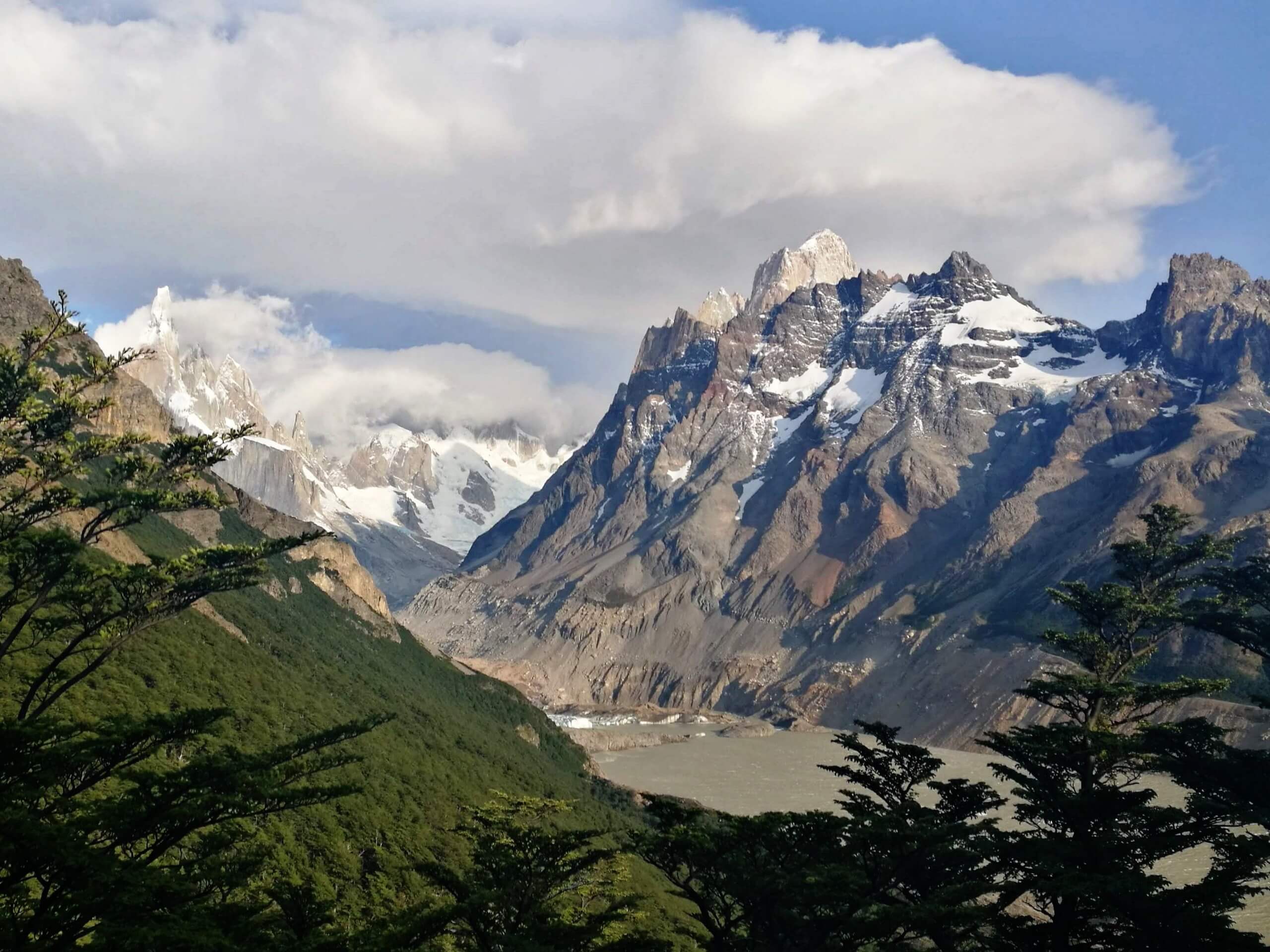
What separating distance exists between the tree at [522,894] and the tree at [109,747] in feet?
12.6

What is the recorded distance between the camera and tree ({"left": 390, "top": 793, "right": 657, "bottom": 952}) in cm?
2227

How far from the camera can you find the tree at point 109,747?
1591cm

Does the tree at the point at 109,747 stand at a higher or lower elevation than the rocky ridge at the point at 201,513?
lower

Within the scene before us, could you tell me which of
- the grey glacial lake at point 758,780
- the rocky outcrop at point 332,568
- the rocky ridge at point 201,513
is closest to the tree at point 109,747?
the rocky ridge at point 201,513

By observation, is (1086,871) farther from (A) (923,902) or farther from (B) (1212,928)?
(A) (923,902)

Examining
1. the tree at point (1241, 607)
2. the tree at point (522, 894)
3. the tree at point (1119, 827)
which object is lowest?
the tree at point (522, 894)

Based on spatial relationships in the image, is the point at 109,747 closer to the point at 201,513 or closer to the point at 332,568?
the point at 201,513

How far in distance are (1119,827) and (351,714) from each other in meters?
83.1

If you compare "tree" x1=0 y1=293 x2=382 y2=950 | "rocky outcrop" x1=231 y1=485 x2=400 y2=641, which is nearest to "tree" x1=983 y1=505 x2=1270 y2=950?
"tree" x1=0 y1=293 x2=382 y2=950

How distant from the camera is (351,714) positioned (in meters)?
99.1

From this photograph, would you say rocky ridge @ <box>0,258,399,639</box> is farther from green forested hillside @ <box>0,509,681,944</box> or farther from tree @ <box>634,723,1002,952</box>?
tree @ <box>634,723,1002,952</box>

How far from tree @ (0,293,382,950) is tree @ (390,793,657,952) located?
12.6 ft

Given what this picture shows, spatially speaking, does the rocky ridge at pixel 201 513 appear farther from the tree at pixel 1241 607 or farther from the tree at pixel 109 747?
the tree at pixel 1241 607

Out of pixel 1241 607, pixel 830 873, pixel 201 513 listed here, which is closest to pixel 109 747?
pixel 830 873
